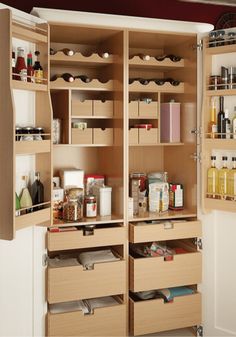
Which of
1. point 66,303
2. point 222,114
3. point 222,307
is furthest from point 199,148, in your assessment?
point 66,303

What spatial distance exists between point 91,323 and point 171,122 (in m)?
1.39

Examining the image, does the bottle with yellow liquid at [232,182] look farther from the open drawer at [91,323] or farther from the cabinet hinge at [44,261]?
the cabinet hinge at [44,261]

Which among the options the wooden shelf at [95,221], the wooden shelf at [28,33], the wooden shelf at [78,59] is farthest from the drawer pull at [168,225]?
the wooden shelf at [28,33]

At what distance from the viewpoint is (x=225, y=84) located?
2.85 meters

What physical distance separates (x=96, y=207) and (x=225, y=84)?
3.67ft

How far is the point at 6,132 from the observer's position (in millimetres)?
2219

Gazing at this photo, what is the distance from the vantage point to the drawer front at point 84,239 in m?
2.76

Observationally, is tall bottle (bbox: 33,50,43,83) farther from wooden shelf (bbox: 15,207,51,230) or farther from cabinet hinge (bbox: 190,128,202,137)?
cabinet hinge (bbox: 190,128,202,137)

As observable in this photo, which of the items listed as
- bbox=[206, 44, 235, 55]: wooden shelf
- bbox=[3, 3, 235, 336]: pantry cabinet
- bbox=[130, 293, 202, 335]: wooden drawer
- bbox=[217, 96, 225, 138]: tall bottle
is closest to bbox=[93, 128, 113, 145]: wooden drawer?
bbox=[3, 3, 235, 336]: pantry cabinet

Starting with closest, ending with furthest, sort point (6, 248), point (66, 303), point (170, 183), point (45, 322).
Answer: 1. point (6, 248)
2. point (45, 322)
3. point (66, 303)
4. point (170, 183)

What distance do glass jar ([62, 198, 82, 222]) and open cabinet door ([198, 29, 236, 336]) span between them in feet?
2.57

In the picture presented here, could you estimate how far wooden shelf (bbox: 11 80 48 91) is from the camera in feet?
7.50

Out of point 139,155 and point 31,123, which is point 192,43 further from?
point 31,123

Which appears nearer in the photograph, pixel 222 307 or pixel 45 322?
pixel 45 322
